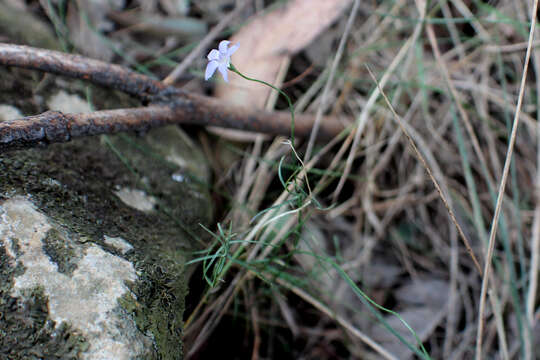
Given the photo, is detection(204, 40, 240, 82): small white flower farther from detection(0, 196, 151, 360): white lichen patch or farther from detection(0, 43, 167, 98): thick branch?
detection(0, 196, 151, 360): white lichen patch

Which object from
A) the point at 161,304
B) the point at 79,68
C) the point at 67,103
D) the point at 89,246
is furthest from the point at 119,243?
the point at 67,103

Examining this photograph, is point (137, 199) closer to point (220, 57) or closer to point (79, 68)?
point (79, 68)

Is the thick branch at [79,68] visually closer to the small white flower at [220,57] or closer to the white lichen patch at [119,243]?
the small white flower at [220,57]

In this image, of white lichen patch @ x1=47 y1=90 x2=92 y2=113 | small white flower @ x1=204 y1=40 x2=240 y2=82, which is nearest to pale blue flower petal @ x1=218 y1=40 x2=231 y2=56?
small white flower @ x1=204 y1=40 x2=240 y2=82

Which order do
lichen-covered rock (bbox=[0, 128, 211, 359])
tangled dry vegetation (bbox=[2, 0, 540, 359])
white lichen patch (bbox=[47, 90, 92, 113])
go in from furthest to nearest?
tangled dry vegetation (bbox=[2, 0, 540, 359]) → white lichen patch (bbox=[47, 90, 92, 113]) → lichen-covered rock (bbox=[0, 128, 211, 359])

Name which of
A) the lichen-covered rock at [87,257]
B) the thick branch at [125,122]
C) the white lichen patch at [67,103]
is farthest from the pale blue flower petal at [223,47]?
the white lichen patch at [67,103]

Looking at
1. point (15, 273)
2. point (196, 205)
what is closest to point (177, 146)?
point (196, 205)
